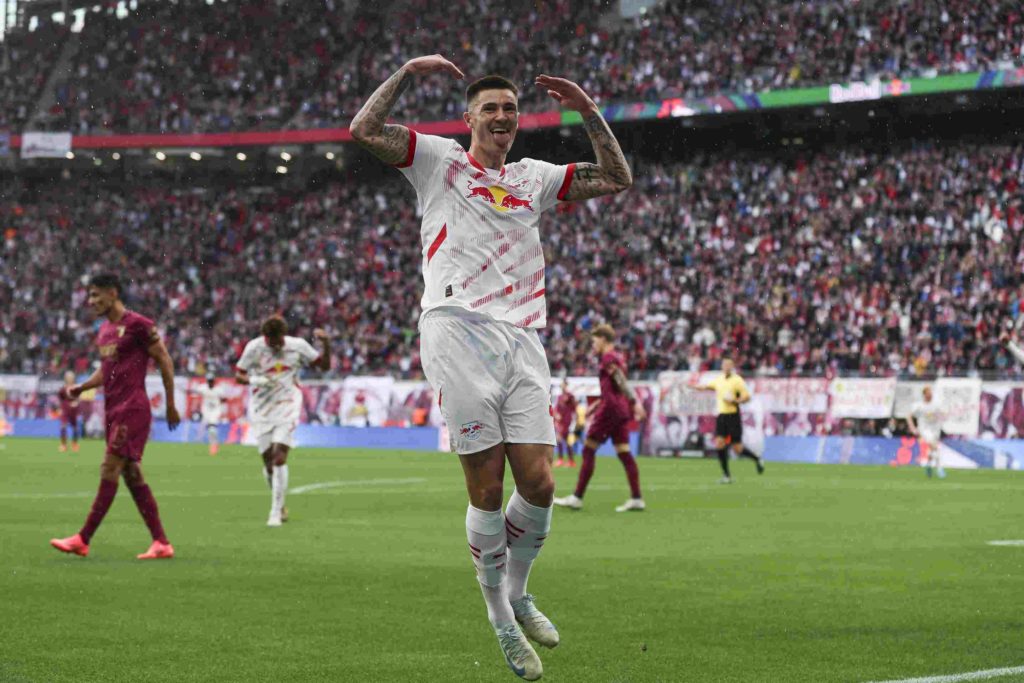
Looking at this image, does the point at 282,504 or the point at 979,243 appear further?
the point at 979,243

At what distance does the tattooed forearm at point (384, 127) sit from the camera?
6.32 metres

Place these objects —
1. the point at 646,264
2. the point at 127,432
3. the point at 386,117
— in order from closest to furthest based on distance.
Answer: the point at 386,117
the point at 127,432
the point at 646,264

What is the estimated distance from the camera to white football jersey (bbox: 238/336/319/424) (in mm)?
16234

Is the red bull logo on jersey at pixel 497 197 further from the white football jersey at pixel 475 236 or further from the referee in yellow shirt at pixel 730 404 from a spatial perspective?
the referee in yellow shirt at pixel 730 404

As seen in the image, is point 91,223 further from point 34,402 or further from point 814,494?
point 814,494

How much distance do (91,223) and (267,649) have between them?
169ft

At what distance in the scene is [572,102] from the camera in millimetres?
6734

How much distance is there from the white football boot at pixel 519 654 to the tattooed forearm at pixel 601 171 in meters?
2.12

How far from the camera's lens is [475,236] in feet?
21.3

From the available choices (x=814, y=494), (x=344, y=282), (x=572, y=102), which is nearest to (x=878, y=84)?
(x=344, y=282)

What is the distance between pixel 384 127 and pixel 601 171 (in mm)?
1163

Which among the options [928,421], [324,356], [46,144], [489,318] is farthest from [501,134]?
[46,144]

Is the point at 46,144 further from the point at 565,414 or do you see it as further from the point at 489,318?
the point at 489,318

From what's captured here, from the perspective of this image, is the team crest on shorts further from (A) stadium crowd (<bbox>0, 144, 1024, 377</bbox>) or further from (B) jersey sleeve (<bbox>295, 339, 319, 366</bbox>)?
(A) stadium crowd (<bbox>0, 144, 1024, 377</bbox>)
